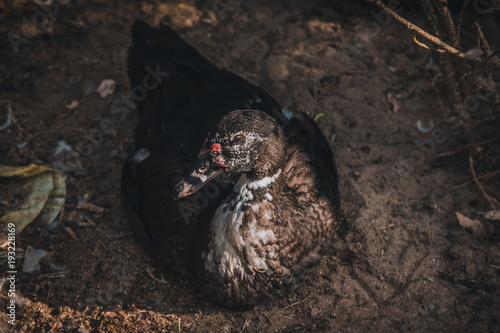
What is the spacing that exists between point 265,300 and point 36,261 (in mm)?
1734

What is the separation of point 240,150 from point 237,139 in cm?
7

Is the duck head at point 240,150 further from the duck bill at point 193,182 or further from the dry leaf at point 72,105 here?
the dry leaf at point 72,105

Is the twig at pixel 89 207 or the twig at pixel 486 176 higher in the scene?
the twig at pixel 486 176

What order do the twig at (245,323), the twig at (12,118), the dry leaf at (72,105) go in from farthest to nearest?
the dry leaf at (72,105) < the twig at (12,118) < the twig at (245,323)

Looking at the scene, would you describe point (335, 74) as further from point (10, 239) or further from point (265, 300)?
point (10, 239)

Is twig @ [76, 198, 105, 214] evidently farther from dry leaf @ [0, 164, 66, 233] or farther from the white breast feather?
the white breast feather

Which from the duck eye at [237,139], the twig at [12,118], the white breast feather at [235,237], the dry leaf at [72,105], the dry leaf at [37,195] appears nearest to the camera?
the duck eye at [237,139]

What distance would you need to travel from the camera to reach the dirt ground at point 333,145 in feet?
9.64

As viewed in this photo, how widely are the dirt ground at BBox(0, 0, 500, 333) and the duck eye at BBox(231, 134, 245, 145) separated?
119cm

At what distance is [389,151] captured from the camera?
12.1 feet

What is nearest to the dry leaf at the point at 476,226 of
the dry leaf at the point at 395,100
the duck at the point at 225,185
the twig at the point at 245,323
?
the duck at the point at 225,185

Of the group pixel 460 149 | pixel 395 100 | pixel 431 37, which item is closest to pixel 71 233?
pixel 431 37

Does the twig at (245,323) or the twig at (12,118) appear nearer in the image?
the twig at (245,323)

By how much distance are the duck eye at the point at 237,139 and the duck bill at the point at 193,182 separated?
21cm
